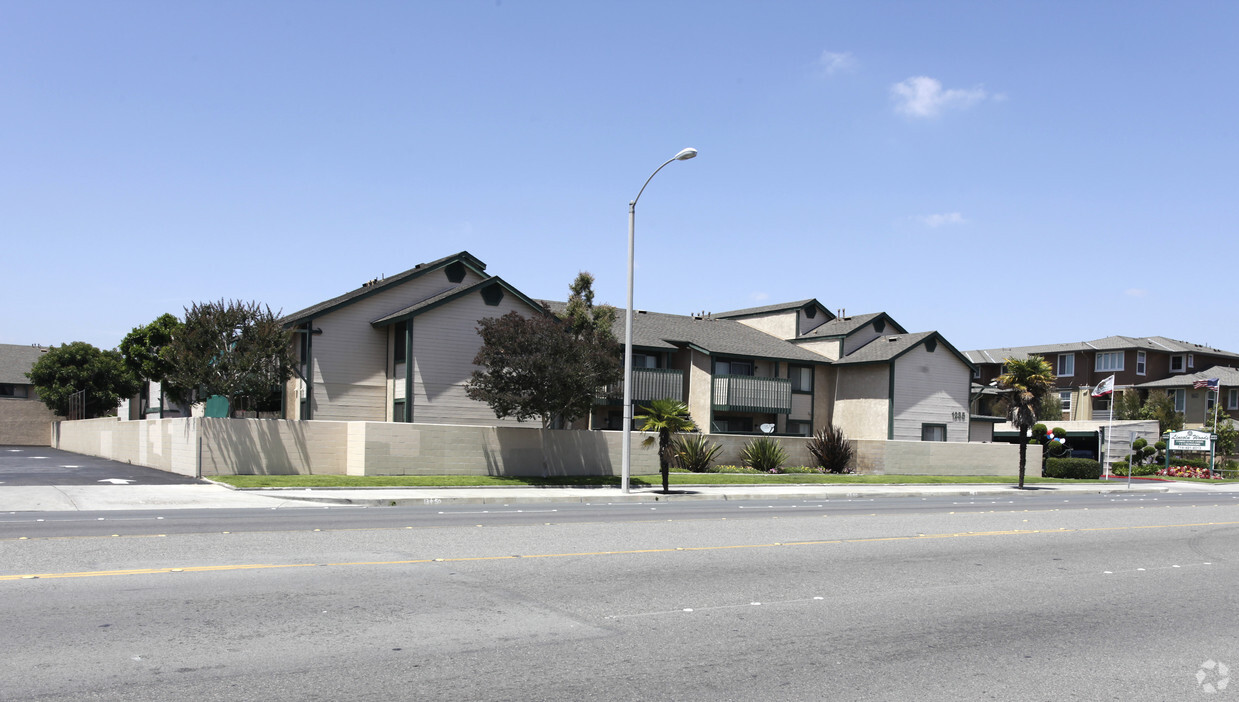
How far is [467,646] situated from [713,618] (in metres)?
2.36

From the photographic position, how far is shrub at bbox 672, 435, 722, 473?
1428 inches

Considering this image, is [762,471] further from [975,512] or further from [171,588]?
[171,588]

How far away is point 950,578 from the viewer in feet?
36.5

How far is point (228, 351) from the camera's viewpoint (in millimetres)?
29125

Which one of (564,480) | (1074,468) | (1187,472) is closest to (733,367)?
(564,480)

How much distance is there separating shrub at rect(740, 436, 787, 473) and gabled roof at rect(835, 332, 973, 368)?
945cm

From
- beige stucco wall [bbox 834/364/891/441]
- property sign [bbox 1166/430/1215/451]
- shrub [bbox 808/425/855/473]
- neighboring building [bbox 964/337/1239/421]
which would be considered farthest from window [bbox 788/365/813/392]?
neighboring building [bbox 964/337/1239/421]

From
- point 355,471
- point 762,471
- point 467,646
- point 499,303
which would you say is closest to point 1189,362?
point 762,471

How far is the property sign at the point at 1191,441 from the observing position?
155 ft

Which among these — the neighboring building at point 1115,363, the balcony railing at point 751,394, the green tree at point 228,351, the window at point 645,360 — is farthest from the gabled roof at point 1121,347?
the green tree at point 228,351

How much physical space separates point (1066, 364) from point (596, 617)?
76302 millimetres

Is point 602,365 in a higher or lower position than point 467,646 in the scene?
higher

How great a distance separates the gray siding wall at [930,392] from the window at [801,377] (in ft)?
13.6

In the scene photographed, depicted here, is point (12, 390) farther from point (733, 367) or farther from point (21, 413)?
point (733, 367)
